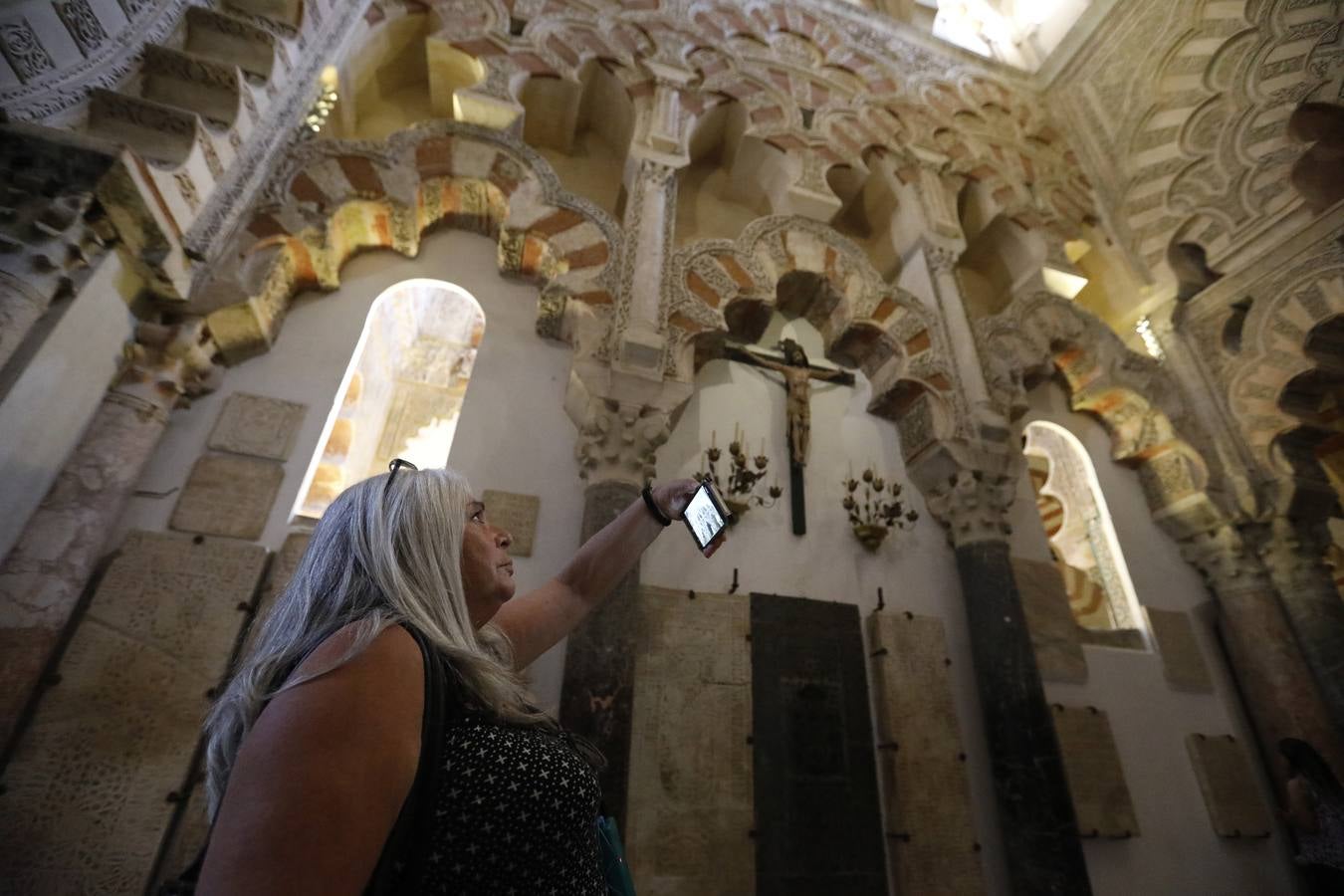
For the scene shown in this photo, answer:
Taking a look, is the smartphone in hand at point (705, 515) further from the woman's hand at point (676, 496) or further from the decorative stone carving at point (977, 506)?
the decorative stone carving at point (977, 506)

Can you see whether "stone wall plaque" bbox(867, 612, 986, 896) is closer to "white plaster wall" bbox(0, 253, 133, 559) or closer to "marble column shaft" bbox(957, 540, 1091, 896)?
"marble column shaft" bbox(957, 540, 1091, 896)

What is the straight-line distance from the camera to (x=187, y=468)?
2941 mm

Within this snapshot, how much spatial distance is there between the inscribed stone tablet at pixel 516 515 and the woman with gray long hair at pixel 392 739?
1.98 meters

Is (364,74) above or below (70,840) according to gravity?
above

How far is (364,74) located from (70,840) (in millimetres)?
4809

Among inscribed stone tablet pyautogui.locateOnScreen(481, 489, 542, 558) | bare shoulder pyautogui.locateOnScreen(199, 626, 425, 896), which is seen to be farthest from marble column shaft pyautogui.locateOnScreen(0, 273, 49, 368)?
bare shoulder pyautogui.locateOnScreen(199, 626, 425, 896)

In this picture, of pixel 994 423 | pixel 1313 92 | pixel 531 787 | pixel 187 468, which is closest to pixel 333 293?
pixel 187 468

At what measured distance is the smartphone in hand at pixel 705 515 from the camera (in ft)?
5.90

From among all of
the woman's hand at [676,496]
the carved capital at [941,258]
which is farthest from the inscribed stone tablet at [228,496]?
the carved capital at [941,258]

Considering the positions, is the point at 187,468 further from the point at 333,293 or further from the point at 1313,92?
the point at 1313,92

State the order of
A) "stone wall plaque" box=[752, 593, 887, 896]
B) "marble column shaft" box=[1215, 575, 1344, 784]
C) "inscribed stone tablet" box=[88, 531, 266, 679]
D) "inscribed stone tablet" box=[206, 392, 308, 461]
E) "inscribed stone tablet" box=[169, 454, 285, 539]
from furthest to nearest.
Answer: "marble column shaft" box=[1215, 575, 1344, 784], "inscribed stone tablet" box=[206, 392, 308, 461], "stone wall plaque" box=[752, 593, 887, 896], "inscribed stone tablet" box=[169, 454, 285, 539], "inscribed stone tablet" box=[88, 531, 266, 679]

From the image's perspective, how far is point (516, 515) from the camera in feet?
10.8

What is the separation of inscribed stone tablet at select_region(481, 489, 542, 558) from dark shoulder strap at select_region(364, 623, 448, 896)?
2.31m

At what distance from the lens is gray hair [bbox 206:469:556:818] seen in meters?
0.95
